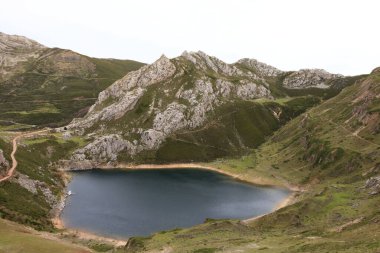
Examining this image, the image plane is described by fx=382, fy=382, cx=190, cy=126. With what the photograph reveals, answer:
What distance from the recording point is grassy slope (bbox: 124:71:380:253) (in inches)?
2616

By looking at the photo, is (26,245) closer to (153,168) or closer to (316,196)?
(316,196)

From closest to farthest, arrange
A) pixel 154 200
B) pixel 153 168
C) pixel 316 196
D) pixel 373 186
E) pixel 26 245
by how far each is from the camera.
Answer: pixel 26 245 → pixel 373 186 → pixel 316 196 → pixel 154 200 → pixel 153 168

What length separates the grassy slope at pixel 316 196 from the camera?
6644cm

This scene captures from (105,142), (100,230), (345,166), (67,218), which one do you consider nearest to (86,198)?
(67,218)

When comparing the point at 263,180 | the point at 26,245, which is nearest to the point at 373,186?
the point at 263,180

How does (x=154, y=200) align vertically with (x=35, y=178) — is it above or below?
below

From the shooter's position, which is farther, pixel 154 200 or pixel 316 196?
pixel 154 200

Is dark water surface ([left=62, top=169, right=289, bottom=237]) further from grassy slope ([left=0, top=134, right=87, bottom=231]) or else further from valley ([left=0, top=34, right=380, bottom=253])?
grassy slope ([left=0, top=134, right=87, bottom=231])

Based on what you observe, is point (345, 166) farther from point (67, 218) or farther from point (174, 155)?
point (67, 218)

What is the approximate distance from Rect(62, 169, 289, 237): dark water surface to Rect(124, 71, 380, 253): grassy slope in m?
15.6

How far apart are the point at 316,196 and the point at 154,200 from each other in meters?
56.6

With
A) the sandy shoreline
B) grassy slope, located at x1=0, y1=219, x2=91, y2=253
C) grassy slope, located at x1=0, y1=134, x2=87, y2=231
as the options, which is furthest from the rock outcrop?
grassy slope, located at x1=0, y1=134, x2=87, y2=231

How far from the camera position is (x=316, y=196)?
103 metres

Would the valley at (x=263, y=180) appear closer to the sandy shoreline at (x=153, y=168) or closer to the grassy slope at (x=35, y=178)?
the grassy slope at (x=35, y=178)
